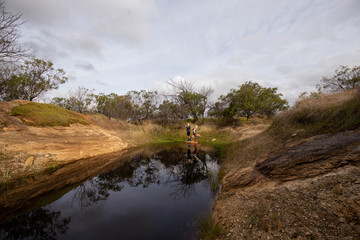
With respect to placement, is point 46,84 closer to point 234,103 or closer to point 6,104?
point 6,104

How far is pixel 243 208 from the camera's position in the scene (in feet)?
13.6

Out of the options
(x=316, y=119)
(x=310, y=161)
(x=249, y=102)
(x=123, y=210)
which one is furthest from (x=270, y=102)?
(x=123, y=210)

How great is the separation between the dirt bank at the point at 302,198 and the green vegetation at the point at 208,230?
168mm

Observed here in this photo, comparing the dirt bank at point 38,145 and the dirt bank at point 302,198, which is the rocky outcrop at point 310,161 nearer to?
the dirt bank at point 302,198

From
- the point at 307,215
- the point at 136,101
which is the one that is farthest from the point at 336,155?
the point at 136,101

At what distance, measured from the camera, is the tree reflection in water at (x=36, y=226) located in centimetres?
390

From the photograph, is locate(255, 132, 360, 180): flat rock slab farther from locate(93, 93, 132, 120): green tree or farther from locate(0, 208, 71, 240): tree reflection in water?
locate(93, 93, 132, 120): green tree

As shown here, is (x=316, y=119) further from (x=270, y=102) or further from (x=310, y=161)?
(x=270, y=102)

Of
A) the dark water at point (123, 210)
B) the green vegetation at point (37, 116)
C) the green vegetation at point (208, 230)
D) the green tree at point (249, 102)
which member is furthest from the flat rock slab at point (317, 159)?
the green tree at point (249, 102)

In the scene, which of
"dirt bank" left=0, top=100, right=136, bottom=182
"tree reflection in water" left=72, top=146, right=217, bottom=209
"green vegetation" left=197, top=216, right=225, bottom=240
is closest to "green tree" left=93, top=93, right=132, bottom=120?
"dirt bank" left=0, top=100, right=136, bottom=182

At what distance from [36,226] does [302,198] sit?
721 centimetres

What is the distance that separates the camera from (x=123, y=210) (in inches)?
207

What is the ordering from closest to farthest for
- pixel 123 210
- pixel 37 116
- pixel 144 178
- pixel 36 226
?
1. pixel 36 226
2. pixel 123 210
3. pixel 144 178
4. pixel 37 116

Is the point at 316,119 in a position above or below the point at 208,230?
above
